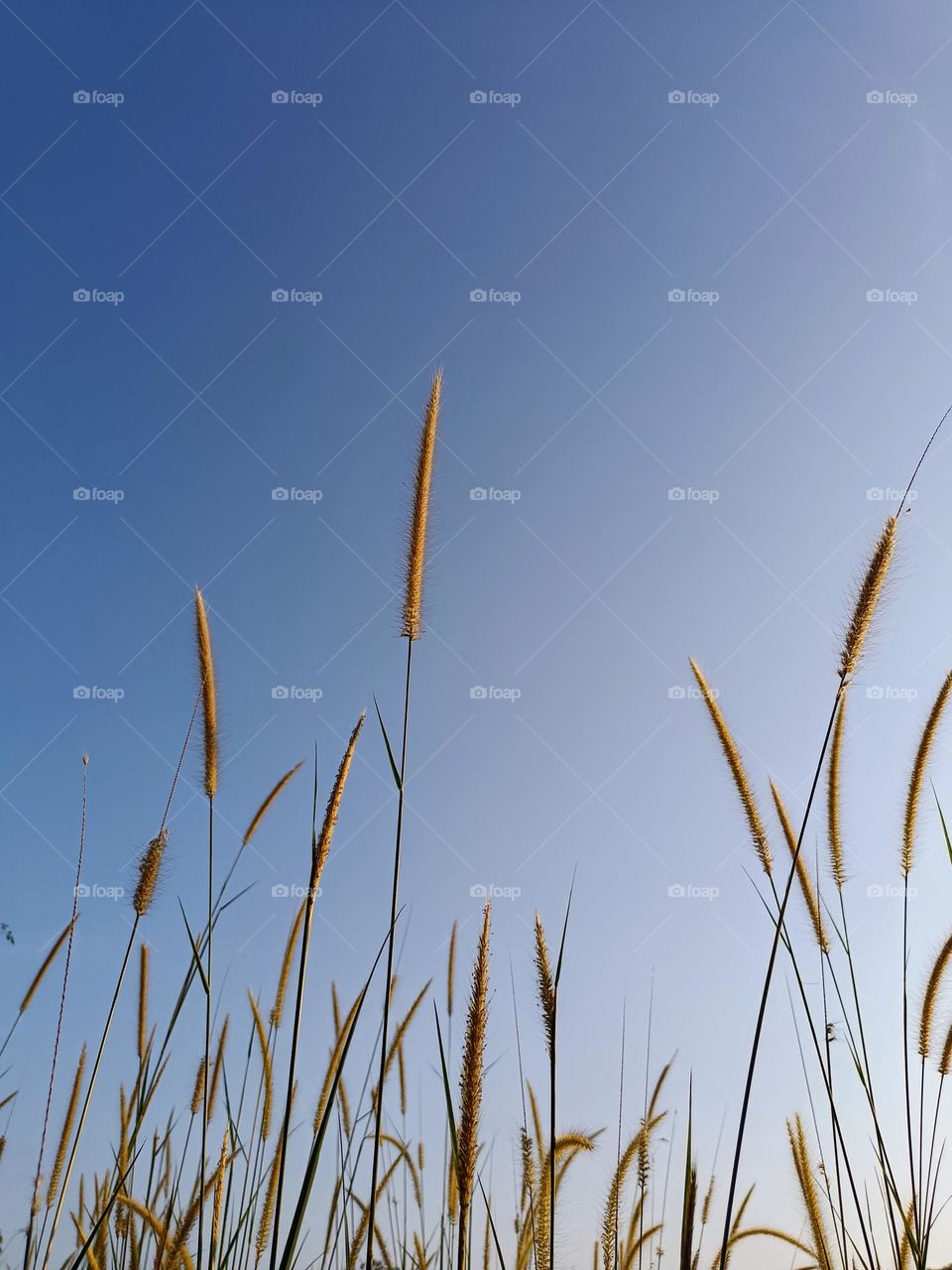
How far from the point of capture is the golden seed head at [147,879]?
159 inches

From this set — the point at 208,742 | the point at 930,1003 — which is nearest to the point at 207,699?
the point at 208,742

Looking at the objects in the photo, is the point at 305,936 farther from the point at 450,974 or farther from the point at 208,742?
the point at 450,974

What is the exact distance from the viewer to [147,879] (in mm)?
4051

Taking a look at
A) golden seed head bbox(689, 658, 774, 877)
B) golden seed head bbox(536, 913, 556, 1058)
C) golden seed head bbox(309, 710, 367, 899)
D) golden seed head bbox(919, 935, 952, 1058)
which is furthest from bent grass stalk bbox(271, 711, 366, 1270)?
golden seed head bbox(919, 935, 952, 1058)

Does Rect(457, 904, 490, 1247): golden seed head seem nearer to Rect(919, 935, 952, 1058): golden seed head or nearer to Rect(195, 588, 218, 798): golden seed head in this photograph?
Rect(195, 588, 218, 798): golden seed head

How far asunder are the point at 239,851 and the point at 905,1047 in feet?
11.8

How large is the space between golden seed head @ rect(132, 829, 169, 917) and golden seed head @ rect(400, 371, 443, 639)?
1.43 metres

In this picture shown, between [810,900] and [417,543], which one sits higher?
[417,543]

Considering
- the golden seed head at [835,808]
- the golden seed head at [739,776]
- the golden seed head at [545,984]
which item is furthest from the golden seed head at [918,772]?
the golden seed head at [545,984]

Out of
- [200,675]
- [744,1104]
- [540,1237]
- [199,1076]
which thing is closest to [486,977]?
[744,1104]

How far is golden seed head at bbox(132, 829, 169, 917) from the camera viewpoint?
404 centimetres

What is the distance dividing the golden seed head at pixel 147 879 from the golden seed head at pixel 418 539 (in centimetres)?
143

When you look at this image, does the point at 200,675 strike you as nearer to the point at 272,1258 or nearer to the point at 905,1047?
the point at 272,1258

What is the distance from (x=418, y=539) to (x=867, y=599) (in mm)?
1873
